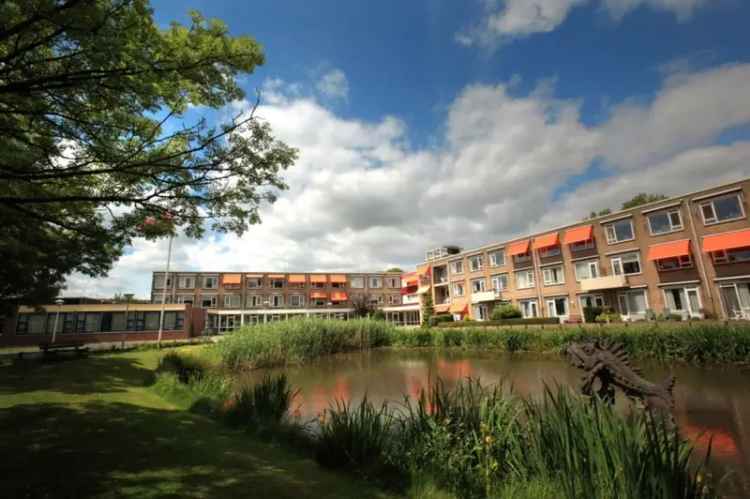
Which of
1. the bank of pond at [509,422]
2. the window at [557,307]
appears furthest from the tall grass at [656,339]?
the window at [557,307]

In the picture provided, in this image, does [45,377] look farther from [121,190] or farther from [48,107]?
[48,107]

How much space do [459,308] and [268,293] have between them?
2750 cm

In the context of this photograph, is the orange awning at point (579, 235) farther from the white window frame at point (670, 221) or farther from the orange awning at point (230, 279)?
the orange awning at point (230, 279)

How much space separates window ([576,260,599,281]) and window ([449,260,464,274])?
14071 millimetres

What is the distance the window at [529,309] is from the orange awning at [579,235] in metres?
6.95

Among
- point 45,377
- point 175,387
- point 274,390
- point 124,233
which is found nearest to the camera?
point 124,233

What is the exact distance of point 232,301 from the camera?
164 ft

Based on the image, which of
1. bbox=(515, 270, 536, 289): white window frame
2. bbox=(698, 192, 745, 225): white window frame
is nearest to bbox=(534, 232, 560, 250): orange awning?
bbox=(515, 270, 536, 289): white window frame

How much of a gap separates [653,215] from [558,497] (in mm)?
28908

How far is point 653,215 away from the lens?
84.5 feet

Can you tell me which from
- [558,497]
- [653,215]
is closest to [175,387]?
[558,497]

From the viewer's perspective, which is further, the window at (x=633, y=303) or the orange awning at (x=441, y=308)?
the orange awning at (x=441, y=308)

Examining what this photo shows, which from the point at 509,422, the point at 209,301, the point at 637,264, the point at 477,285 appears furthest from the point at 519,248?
the point at 209,301

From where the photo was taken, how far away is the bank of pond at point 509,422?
355 centimetres
